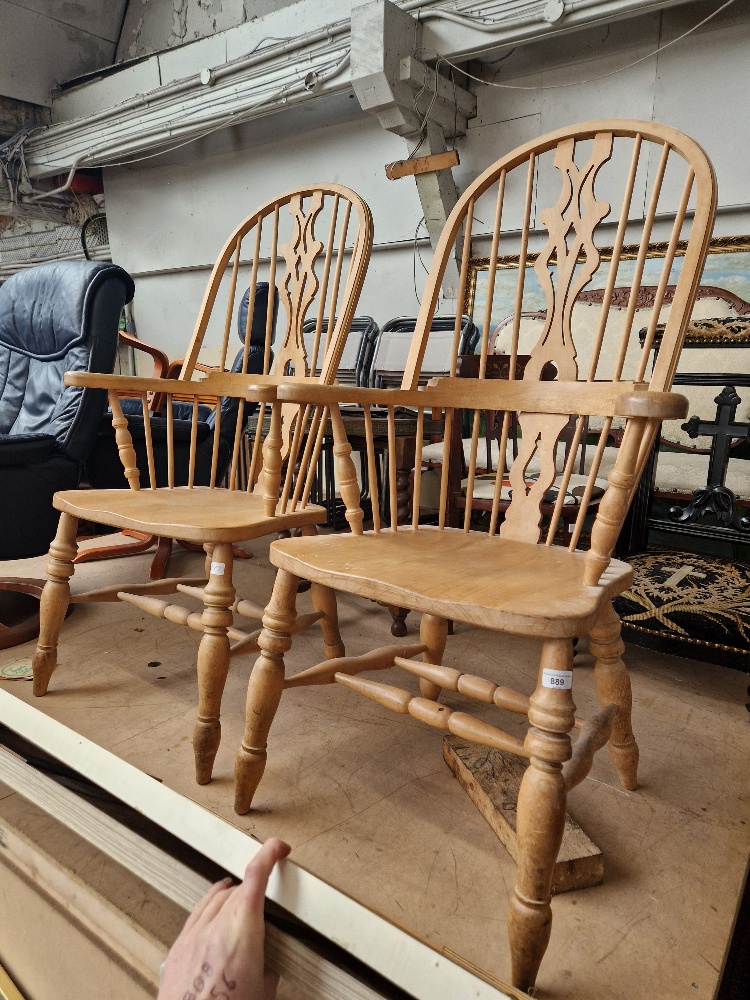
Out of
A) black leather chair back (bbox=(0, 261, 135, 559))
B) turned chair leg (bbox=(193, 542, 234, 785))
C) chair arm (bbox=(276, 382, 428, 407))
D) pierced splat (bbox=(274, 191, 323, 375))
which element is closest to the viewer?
chair arm (bbox=(276, 382, 428, 407))

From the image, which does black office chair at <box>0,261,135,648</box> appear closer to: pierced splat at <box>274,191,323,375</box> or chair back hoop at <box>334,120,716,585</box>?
pierced splat at <box>274,191,323,375</box>

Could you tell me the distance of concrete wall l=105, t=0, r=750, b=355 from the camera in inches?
131

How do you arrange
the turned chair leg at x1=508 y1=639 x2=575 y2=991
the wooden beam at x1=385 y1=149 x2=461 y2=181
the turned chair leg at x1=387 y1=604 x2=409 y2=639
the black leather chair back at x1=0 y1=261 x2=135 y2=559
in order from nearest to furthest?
the turned chair leg at x1=508 y1=639 x2=575 y2=991
the black leather chair back at x1=0 y1=261 x2=135 y2=559
the turned chair leg at x1=387 y1=604 x2=409 y2=639
the wooden beam at x1=385 y1=149 x2=461 y2=181

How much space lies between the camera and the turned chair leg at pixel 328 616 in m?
1.60

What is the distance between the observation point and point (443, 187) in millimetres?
4117

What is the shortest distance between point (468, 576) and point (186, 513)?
0.66 m

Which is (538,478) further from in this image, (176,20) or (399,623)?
(176,20)

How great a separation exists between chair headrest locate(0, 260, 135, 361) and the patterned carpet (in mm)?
1701

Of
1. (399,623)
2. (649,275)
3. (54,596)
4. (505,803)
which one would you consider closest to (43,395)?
(54,596)

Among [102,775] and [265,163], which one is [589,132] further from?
[265,163]

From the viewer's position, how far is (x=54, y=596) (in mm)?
1482

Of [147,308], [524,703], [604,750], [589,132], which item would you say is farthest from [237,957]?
[147,308]

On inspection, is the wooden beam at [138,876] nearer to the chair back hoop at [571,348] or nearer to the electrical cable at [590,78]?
the chair back hoop at [571,348]

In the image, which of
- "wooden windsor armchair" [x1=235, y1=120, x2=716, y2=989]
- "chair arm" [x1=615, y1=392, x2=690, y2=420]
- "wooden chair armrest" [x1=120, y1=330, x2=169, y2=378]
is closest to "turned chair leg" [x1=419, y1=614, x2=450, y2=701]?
"wooden windsor armchair" [x1=235, y1=120, x2=716, y2=989]
